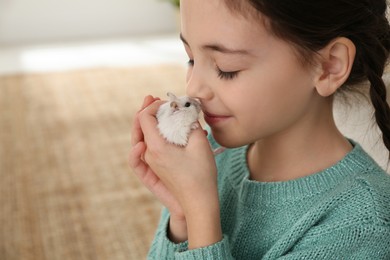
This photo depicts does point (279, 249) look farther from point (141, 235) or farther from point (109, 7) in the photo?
point (109, 7)

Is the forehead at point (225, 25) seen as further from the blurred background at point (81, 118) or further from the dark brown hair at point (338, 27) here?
the blurred background at point (81, 118)

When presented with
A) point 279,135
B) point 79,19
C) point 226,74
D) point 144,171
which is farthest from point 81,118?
point 226,74

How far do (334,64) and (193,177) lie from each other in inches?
10.9

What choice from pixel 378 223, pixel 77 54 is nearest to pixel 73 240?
pixel 378 223

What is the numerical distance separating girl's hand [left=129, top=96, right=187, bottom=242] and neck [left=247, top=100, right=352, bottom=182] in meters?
0.18

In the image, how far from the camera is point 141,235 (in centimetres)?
206

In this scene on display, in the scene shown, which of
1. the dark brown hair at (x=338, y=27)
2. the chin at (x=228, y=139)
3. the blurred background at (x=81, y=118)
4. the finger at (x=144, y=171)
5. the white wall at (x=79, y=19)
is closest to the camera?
the dark brown hair at (x=338, y=27)

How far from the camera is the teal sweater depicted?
0.88 m

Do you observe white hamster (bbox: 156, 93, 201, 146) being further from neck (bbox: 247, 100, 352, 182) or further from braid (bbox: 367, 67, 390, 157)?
braid (bbox: 367, 67, 390, 157)

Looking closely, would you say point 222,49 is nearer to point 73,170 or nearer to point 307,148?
point 307,148

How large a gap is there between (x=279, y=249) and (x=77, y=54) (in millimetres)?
3618

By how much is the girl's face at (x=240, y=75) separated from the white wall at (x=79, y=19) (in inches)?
157

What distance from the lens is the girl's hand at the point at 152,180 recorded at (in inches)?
40.2

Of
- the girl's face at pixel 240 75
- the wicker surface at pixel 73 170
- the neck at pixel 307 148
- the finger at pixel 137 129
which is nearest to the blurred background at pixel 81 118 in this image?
the wicker surface at pixel 73 170
